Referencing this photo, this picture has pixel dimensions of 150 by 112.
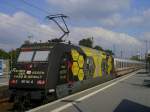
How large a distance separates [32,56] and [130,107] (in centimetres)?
512

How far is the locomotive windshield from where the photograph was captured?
1588 centimetres

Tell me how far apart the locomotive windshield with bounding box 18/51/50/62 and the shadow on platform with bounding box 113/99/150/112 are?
156 inches

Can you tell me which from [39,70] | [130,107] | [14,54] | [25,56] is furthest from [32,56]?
[14,54]

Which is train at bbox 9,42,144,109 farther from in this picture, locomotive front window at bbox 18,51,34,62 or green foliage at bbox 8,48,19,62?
green foliage at bbox 8,48,19,62

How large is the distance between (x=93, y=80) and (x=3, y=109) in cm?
924

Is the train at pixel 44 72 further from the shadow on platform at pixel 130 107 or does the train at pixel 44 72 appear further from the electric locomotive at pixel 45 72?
the shadow on platform at pixel 130 107

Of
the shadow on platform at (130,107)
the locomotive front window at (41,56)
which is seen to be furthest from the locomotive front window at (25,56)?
the shadow on platform at (130,107)

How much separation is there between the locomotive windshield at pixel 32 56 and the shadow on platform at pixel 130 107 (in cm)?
395

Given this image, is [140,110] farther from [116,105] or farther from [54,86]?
[54,86]

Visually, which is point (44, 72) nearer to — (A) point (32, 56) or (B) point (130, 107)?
(A) point (32, 56)

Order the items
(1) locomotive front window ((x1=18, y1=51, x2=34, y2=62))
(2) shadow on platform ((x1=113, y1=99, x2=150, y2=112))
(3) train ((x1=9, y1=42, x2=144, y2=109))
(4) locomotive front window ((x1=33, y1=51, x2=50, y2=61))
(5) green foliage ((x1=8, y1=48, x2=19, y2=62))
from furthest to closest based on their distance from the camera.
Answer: (5) green foliage ((x1=8, y1=48, x2=19, y2=62)), (1) locomotive front window ((x1=18, y1=51, x2=34, y2=62)), (4) locomotive front window ((x1=33, y1=51, x2=50, y2=61)), (3) train ((x1=9, y1=42, x2=144, y2=109)), (2) shadow on platform ((x1=113, y1=99, x2=150, y2=112))

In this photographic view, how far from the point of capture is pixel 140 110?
1309 centimetres

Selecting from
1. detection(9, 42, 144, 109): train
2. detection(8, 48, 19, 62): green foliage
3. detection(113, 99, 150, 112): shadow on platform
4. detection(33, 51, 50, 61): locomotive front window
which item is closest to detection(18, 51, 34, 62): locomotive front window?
detection(9, 42, 144, 109): train

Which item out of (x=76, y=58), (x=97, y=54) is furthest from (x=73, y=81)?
(x=97, y=54)
